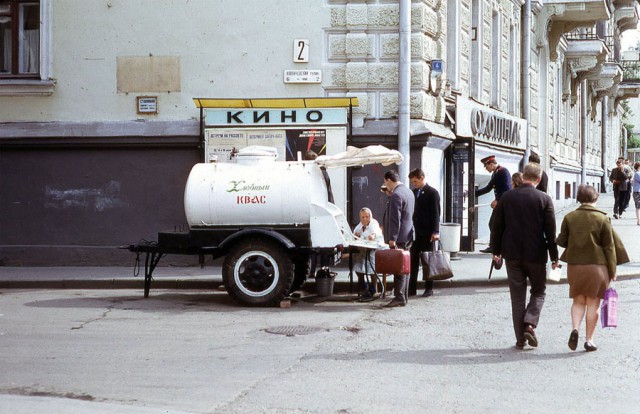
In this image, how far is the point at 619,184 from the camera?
27391mm

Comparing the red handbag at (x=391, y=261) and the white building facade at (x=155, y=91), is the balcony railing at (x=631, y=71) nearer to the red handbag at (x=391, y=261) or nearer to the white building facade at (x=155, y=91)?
the white building facade at (x=155, y=91)

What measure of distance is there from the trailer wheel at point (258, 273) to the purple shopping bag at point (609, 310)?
4.53 meters

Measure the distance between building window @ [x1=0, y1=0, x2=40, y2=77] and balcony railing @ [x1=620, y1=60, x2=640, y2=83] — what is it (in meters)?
37.2

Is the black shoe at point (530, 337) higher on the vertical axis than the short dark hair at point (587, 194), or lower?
lower

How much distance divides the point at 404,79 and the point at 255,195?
473 cm

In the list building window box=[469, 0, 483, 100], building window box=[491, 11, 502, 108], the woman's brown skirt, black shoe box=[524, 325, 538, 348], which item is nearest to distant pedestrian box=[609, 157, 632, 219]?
building window box=[491, 11, 502, 108]

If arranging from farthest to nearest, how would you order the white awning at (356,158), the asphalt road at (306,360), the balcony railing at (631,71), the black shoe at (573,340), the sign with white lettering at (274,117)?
the balcony railing at (631,71)
the sign with white lettering at (274,117)
the white awning at (356,158)
the black shoe at (573,340)
the asphalt road at (306,360)

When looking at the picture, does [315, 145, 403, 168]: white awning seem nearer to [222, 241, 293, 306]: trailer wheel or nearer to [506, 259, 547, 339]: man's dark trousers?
[222, 241, 293, 306]: trailer wheel

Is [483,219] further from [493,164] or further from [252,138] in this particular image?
[252,138]

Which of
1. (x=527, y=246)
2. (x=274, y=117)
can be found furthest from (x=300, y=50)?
(x=527, y=246)

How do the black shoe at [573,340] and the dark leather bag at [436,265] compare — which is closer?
the black shoe at [573,340]

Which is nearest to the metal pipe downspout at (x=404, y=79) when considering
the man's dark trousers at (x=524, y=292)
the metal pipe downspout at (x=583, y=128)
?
the man's dark trousers at (x=524, y=292)

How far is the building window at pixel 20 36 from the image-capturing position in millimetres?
17766

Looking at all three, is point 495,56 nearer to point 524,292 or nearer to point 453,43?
point 453,43
